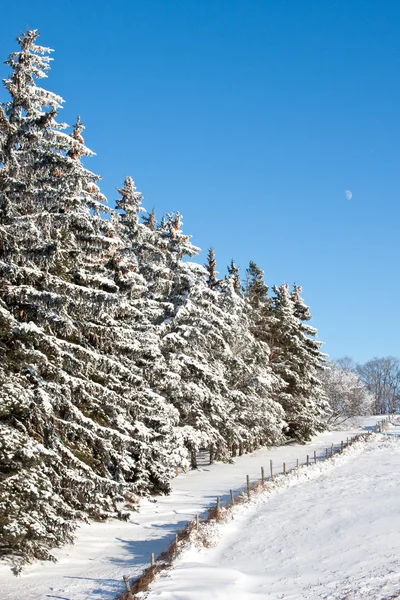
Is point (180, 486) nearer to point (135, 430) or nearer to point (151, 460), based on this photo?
point (151, 460)

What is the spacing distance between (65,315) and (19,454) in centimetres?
444

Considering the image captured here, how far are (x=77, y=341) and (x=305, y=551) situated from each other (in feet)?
33.7

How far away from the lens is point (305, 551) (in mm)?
14625

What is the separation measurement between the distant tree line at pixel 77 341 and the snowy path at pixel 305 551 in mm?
4018

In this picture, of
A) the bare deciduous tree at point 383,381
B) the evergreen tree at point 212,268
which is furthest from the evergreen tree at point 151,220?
the bare deciduous tree at point 383,381

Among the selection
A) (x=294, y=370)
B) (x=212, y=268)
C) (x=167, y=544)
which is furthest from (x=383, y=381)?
(x=167, y=544)

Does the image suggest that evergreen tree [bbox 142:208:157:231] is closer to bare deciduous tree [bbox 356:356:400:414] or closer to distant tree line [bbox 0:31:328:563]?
distant tree line [bbox 0:31:328:563]

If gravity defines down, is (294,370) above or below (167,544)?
above

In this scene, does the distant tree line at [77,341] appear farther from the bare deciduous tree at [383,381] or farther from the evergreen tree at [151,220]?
the bare deciduous tree at [383,381]

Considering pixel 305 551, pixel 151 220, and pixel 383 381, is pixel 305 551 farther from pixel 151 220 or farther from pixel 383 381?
pixel 383 381

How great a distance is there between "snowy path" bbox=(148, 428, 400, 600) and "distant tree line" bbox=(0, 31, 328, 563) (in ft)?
13.2

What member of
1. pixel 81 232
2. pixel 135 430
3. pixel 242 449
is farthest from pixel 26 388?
pixel 242 449

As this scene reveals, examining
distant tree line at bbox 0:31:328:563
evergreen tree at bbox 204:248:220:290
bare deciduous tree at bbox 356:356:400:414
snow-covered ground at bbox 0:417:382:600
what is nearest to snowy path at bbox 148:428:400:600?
snow-covered ground at bbox 0:417:382:600

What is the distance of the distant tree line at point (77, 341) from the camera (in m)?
13.1
